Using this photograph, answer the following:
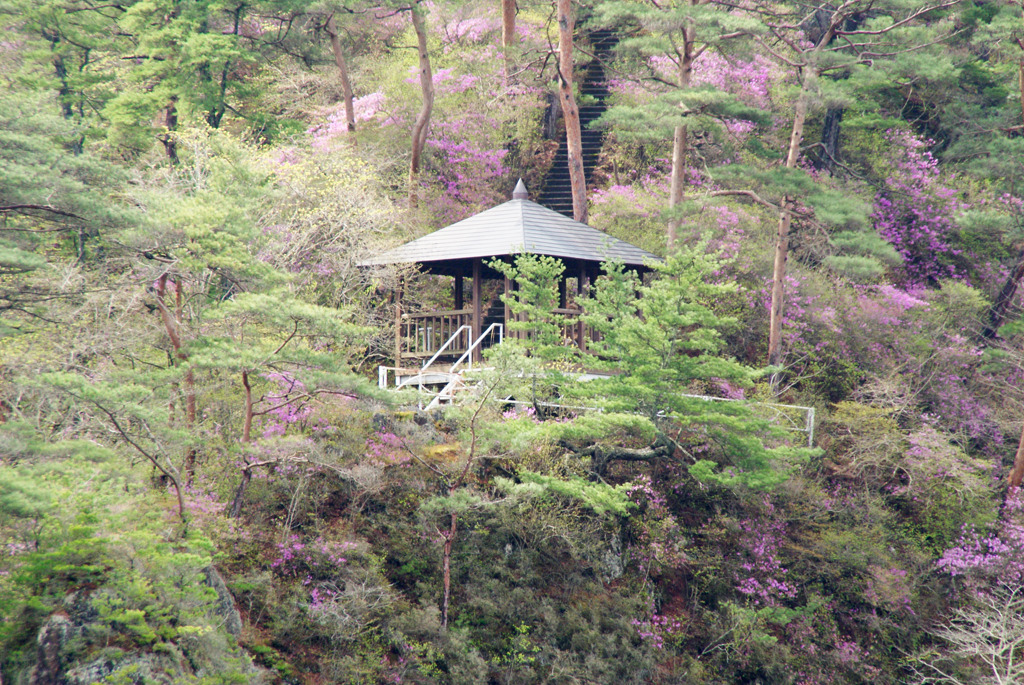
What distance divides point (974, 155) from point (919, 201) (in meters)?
1.45

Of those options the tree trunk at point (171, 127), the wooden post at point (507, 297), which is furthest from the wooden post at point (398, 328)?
the tree trunk at point (171, 127)

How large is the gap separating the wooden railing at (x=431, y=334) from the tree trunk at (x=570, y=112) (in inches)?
164

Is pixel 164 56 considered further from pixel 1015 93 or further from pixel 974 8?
pixel 1015 93

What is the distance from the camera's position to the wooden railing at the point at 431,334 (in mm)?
14164

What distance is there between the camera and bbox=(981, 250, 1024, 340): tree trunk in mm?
17859

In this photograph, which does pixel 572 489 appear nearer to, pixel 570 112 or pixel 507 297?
pixel 507 297

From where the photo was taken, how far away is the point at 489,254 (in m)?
13.2

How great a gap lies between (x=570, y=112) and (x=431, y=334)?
605 centimetres

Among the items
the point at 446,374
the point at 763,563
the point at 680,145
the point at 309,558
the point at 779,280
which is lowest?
the point at 763,563

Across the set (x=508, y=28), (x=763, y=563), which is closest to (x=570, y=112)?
(x=508, y=28)

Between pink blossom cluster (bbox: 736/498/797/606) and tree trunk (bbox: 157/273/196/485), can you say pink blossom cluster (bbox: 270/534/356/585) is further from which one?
pink blossom cluster (bbox: 736/498/797/606)

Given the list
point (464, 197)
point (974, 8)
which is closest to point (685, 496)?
point (464, 197)

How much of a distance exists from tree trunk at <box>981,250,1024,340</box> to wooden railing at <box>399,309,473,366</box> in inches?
437

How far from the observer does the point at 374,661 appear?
33.0ft
